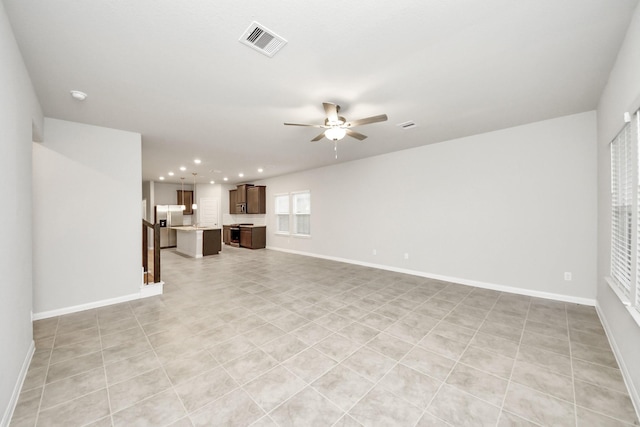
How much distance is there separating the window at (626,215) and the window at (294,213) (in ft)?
20.7

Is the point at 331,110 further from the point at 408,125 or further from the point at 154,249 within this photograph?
the point at 154,249

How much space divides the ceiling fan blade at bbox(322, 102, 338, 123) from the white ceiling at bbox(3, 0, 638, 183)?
0.60 feet

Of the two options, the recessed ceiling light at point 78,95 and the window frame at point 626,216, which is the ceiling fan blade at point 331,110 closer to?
the window frame at point 626,216

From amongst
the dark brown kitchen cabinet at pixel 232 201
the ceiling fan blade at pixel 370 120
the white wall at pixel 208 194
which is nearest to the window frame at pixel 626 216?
the ceiling fan blade at pixel 370 120

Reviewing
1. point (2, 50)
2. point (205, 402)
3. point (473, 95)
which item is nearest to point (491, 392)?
point (205, 402)

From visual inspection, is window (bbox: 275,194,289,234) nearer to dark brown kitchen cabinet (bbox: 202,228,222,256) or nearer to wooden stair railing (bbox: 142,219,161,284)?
dark brown kitchen cabinet (bbox: 202,228,222,256)

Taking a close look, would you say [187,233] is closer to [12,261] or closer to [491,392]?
[12,261]

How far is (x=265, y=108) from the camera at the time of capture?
3191 mm

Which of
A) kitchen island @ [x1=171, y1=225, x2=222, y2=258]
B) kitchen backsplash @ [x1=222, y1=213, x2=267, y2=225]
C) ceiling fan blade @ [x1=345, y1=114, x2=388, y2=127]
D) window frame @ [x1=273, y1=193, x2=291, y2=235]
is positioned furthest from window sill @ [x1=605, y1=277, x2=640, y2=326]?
kitchen backsplash @ [x1=222, y1=213, x2=267, y2=225]

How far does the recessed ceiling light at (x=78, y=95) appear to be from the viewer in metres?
2.70

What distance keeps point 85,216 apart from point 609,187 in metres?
6.73

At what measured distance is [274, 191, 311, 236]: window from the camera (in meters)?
8.06

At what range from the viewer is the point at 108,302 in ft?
12.3

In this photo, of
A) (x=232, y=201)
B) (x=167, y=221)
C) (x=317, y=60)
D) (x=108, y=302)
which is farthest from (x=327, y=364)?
(x=167, y=221)
